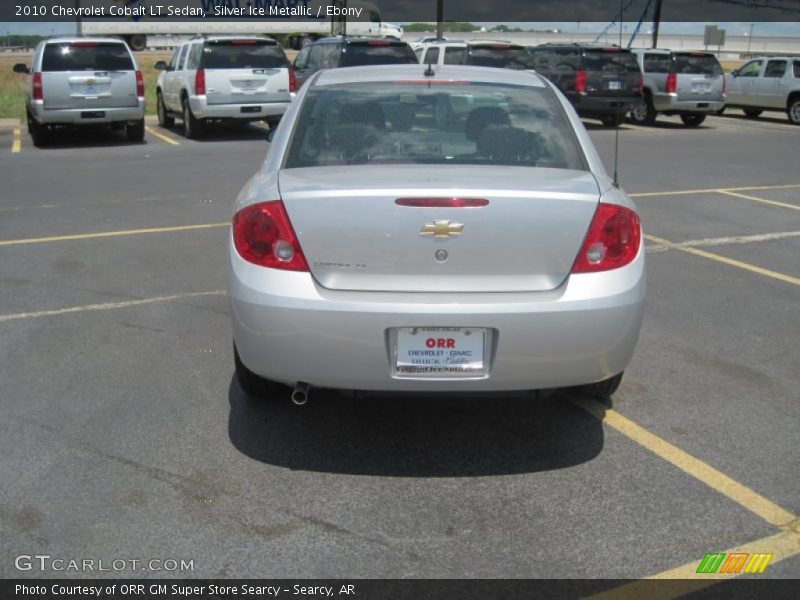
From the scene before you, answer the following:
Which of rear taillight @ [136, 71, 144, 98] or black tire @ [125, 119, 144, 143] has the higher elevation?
rear taillight @ [136, 71, 144, 98]

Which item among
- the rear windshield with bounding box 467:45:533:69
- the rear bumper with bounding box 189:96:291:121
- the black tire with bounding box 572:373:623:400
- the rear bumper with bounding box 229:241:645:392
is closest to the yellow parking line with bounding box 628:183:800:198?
the black tire with bounding box 572:373:623:400

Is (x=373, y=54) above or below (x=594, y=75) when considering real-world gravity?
above

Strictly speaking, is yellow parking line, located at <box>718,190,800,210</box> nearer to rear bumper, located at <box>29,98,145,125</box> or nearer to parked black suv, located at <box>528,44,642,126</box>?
parked black suv, located at <box>528,44,642,126</box>

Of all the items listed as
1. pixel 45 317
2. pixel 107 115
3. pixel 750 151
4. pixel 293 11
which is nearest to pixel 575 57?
pixel 750 151

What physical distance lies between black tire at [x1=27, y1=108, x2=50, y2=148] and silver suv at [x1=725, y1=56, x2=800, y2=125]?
17891 mm

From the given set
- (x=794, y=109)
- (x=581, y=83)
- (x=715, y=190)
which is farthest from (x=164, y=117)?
(x=794, y=109)

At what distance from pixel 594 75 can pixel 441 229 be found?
60.6 ft

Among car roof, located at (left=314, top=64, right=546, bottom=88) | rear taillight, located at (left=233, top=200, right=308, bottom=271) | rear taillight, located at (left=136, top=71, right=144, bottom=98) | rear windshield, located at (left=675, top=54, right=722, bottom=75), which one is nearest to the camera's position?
rear taillight, located at (left=233, top=200, right=308, bottom=271)

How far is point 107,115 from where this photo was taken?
16281 mm

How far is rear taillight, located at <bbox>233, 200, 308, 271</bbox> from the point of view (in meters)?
3.82

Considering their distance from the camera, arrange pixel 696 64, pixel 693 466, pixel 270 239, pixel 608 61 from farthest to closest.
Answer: pixel 696 64
pixel 608 61
pixel 693 466
pixel 270 239

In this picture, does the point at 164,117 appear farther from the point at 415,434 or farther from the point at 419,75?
the point at 415,434

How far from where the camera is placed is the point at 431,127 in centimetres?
462

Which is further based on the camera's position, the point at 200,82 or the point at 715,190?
the point at 200,82
